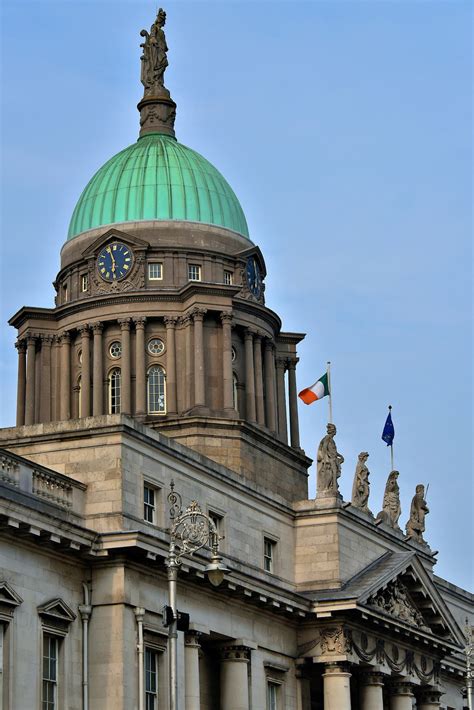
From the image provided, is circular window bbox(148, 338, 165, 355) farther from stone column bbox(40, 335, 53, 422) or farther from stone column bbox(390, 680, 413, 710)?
stone column bbox(390, 680, 413, 710)

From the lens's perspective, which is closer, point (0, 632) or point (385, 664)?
point (0, 632)

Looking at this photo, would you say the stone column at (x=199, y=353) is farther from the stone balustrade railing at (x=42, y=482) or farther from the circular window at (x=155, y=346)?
the stone balustrade railing at (x=42, y=482)

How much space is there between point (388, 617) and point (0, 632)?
76.3 feet

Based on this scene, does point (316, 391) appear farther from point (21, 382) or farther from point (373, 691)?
point (21, 382)

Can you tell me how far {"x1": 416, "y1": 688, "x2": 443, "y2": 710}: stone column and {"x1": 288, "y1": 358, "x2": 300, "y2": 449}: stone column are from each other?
1488 cm

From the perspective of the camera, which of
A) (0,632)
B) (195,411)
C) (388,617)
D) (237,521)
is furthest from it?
(195,411)

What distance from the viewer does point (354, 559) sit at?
6931cm

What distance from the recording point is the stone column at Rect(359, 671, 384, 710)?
68500 mm

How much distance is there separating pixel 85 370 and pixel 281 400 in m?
10.8

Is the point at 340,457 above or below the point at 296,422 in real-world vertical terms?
below

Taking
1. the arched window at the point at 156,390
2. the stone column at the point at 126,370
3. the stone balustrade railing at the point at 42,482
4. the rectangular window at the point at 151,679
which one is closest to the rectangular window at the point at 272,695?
the rectangular window at the point at 151,679

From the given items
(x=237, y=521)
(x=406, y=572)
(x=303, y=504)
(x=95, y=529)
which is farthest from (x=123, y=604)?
(x=406, y=572)

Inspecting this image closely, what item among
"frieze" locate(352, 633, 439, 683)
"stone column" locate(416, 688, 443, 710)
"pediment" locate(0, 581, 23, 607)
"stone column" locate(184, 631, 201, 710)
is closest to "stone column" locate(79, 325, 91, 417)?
"frieze" locate(352, 633, 439, 683)

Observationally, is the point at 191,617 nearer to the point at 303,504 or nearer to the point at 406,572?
the point at 303,504
